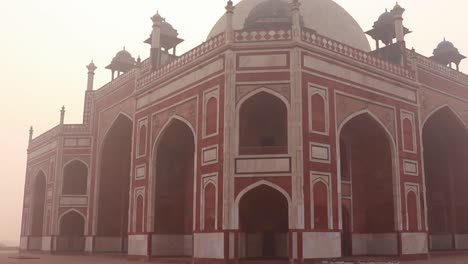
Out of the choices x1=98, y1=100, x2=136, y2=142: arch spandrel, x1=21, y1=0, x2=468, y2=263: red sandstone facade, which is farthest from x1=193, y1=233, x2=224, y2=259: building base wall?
x1=98, y1=100, x2=136, y2=142: arch spandrel

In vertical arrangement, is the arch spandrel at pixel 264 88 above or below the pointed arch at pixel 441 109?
below

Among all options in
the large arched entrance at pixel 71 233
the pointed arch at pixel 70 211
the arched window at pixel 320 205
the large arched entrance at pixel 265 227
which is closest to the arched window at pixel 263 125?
the large arched entrance at pixel 265 227

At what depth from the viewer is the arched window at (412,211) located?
16812mm

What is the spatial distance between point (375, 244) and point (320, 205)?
4.26 metres

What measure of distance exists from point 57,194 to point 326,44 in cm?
1677

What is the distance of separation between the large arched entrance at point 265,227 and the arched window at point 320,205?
66.6 inches

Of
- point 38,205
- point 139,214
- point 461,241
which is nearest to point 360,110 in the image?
point 139,214

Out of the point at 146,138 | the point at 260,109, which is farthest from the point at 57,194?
the point at 260,109

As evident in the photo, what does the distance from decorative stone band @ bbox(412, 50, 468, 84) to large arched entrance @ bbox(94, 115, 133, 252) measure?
1312 centimetres

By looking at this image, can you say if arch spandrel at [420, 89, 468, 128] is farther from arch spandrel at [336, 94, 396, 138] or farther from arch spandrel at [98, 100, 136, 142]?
arch spandrel at [98, 100, 136, 142]

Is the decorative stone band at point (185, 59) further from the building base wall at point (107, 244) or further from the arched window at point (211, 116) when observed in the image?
the building base wall at point (107, 244)

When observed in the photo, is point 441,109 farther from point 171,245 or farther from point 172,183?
point 171,245

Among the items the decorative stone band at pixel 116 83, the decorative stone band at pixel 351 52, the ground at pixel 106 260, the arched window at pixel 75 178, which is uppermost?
the decorative stone band at pixel 116 83

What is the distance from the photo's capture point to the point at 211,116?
15141mm
